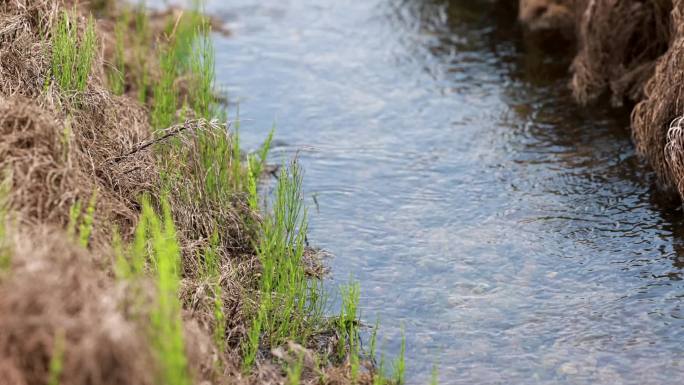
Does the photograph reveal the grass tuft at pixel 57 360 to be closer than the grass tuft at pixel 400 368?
Yes

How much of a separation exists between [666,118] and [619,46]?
6.07 ft

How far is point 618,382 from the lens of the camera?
4.71 metres

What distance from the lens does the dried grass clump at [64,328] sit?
3.11 meters

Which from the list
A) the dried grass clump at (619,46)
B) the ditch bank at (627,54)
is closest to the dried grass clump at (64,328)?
the ditch bank at (627,54)

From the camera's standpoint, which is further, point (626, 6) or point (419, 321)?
point (626, 6)

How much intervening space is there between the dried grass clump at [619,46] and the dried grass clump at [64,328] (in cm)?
554

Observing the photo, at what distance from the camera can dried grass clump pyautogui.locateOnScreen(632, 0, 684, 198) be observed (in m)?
5.80

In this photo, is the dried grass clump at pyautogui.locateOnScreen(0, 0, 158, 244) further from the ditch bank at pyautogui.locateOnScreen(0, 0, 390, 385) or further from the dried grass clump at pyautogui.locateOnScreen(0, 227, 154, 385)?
the dried grass clump at pyautogui.locateOnScreen(0, 227, 154, 385)

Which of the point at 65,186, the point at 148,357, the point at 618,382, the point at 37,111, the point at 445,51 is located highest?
the point at 445,51

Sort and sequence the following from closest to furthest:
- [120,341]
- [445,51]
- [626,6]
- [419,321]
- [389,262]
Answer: [120,341], [419,321], [389,262], [626,6], [445,51]

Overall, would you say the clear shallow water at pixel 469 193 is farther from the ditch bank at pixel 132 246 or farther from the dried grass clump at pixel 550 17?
the ditch bank at pixel 132 246

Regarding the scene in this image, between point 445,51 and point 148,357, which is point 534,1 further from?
point 148,357

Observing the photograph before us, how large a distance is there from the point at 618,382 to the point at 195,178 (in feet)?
8.37

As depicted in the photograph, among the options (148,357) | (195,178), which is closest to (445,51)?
(195,178)
